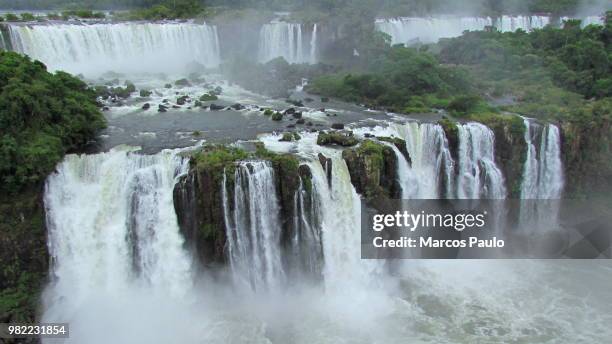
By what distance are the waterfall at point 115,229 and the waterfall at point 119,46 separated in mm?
16106

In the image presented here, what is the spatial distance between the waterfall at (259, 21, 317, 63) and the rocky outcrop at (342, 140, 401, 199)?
Result: 20.4 meters

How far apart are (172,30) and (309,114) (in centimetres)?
1605

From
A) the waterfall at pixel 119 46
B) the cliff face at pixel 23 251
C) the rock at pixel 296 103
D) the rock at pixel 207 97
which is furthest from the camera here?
the waterfall at pixel 119 46

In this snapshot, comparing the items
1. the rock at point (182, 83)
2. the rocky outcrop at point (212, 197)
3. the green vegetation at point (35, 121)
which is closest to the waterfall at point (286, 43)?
the rock at point (182, 83)

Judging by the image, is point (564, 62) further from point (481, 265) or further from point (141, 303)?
point (141, 303)

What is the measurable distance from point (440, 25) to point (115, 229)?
37.6 metres

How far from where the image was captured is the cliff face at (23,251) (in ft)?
50.8

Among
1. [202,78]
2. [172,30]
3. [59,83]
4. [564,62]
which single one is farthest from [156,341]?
[564,62]

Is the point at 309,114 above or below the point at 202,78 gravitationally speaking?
below

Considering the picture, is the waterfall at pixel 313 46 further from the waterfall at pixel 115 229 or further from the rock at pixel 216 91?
the waterfall at pixel 115 229

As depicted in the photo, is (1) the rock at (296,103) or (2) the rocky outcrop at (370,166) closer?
(2) the rocky outcrop at (370,166)

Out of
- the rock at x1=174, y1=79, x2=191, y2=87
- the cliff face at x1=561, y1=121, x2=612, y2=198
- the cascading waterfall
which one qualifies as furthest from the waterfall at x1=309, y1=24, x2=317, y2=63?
the cliff face at x1=561, y1=121, x2=612, y2=198

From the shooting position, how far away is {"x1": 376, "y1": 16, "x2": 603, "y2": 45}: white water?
140 ft

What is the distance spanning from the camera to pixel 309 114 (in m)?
23.7
